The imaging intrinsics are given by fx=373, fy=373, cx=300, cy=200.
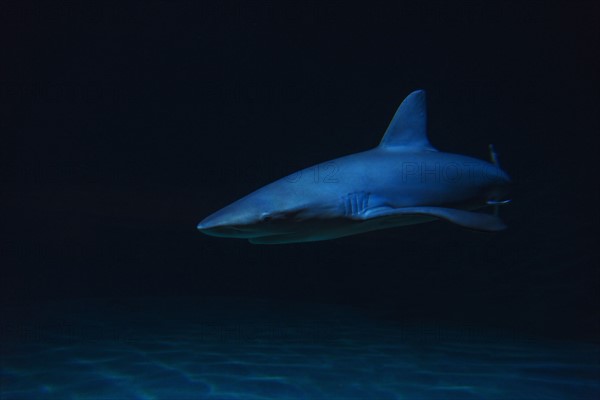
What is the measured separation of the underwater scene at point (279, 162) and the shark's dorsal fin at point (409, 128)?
253 cm

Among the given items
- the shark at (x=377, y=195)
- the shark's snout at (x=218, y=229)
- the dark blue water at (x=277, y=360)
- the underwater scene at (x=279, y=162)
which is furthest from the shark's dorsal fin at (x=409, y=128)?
the underwater scene at (x=279, y=162)

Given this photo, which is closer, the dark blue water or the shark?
the shark

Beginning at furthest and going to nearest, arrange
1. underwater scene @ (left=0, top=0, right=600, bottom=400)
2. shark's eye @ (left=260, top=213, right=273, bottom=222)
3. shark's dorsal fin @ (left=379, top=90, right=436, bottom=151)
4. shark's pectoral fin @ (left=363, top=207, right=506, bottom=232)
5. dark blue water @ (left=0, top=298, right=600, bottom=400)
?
underwater scene @ (left=0, top=0, right=600, bottom=400), shark's dorsal fin @ (left=379, top=90, right=436, bottom=151), dark blue water @ (left=0, top=298, right=600, bottom=400), shark's eye @ (left=260, top=213, right=273, bottom=222), shark's pectoral fin @ (left=363, top=207, right=506, bottom=232)

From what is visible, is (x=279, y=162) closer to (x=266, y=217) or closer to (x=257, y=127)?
(x=257, y=127)

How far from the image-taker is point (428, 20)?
8836 millimetres

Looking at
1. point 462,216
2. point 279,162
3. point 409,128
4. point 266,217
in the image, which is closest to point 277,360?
point 266,217

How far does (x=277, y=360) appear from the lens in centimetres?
400

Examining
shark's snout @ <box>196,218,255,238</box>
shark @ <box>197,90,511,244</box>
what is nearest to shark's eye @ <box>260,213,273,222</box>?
shark @ <box>197,90,511,244</box>

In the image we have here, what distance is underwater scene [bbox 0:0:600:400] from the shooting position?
6648mm

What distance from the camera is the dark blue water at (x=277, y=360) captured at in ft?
10.4

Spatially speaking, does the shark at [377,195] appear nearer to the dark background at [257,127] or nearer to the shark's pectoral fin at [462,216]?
the shark's pectoral fin at [462,216]

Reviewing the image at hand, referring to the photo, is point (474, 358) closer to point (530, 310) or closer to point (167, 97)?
point (530, 310)

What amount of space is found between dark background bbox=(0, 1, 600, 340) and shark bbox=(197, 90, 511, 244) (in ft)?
14.7

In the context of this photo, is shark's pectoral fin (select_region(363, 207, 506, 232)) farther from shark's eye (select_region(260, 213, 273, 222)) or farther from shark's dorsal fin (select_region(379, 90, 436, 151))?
shark's dorsal fin (select_region(379, 90, 436, 151))
